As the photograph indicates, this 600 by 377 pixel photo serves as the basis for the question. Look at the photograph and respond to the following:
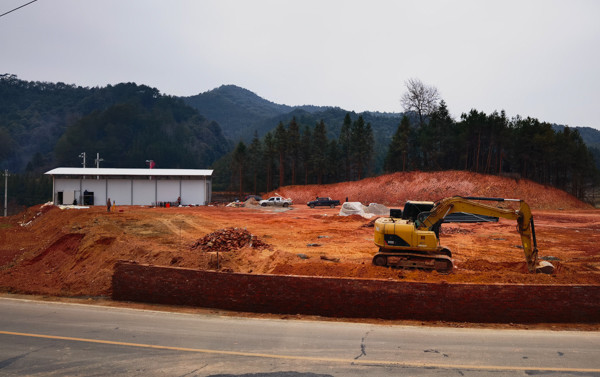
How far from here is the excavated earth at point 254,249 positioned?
13492mm

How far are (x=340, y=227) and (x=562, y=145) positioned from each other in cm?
5488

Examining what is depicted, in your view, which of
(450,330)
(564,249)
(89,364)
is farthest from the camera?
(564,249)

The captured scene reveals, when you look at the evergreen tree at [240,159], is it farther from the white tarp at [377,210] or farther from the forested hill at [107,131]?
the forested hill at [107,131]

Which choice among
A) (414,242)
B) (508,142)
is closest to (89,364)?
(414,242)

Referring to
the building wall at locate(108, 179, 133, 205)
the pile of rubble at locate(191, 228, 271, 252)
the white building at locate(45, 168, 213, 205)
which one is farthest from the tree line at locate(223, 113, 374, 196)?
the pile of rubble at locate(191, 228, 271, 252)

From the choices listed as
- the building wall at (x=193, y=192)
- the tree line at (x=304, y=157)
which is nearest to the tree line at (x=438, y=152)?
the tree line at (x=304, y=157)

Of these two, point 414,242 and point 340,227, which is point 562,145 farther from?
point 414,242

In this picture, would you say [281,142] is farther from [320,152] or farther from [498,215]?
[498,215]

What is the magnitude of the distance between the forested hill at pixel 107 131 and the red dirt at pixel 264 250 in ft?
385

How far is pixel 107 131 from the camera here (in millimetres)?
152875

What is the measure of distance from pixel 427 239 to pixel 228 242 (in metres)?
9.31

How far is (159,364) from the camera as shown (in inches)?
285

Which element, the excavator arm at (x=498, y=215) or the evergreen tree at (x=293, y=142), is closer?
the excavator arm at (x=498, y=215)

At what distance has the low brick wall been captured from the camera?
32.6ft
